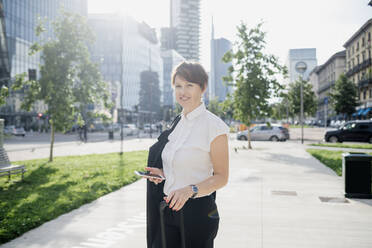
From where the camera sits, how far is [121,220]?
509cm

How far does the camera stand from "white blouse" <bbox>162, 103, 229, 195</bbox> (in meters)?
1.84

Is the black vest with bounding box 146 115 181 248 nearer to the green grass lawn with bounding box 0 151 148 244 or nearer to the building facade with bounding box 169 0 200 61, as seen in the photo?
the green grass lawn with bounding box 0 151 148 244

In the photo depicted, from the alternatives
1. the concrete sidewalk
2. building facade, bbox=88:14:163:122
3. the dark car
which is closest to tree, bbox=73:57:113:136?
the concrete sidewalk

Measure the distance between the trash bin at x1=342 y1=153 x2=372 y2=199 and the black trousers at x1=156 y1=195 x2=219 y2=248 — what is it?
5.62 m

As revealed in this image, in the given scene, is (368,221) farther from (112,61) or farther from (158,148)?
(112,61)

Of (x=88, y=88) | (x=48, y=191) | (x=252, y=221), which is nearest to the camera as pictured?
(x=252, y=221)

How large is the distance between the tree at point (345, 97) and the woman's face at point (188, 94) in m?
58.3

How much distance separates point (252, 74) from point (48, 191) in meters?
13.9

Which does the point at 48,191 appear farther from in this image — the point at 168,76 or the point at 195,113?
the point at 168,76

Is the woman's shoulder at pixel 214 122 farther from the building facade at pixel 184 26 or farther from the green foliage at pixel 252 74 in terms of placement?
the building facade at pixel 184 26

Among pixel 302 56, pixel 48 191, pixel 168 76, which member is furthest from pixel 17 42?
pixel 302 56

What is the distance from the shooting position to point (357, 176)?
6.55 metres

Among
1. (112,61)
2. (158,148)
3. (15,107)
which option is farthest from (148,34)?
(158,148)

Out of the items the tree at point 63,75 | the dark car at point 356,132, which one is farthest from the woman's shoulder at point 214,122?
the dark car at point 356,132
